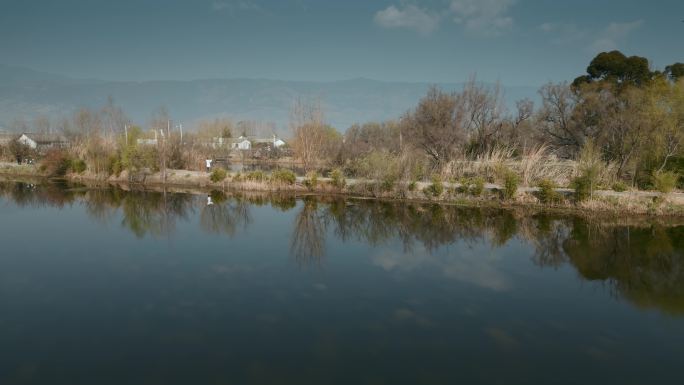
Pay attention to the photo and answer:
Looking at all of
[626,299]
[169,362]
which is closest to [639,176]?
[626,299]

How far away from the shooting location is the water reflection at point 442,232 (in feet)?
35.0

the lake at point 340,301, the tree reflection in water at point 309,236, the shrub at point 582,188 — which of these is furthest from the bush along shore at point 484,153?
the tree reflection in water at point 309,236

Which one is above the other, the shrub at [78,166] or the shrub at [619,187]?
the shrub at [78,166]

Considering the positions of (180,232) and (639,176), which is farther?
(639,176)

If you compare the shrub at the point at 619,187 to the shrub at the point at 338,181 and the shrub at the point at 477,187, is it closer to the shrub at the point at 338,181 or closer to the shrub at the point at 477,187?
the shrub at the point at 477,187

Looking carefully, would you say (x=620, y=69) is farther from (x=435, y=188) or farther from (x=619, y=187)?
(x=435, y=188)

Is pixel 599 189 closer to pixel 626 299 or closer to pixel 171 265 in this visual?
pixel 626 299

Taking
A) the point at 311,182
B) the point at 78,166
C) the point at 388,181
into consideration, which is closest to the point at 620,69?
the point at 388,181

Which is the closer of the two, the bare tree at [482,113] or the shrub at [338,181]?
the shrub at [338,181]

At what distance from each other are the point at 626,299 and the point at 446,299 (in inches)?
142

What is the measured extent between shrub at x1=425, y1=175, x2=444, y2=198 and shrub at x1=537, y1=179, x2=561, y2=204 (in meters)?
4.08

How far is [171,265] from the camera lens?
36.2 feet

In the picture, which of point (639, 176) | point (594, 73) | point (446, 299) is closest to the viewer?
point (446, 299)

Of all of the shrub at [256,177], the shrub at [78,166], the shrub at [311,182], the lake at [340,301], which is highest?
the shrub at [78,166]
